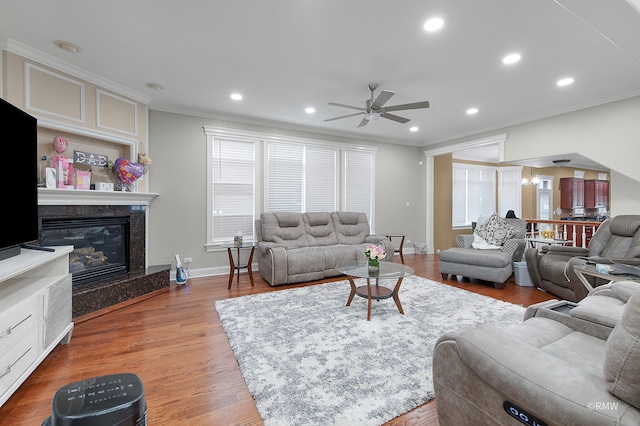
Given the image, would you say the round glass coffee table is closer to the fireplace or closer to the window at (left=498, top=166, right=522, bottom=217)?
the fireplace

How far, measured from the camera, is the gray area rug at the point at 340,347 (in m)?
1.69

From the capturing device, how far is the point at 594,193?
8.77 meters

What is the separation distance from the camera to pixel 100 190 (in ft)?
11.1

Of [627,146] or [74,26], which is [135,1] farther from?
[627,146]

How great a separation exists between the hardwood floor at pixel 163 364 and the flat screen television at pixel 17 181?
0.94 m

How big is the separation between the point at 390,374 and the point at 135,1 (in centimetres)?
329

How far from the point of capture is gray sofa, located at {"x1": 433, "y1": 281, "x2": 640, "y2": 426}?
33.3 inches

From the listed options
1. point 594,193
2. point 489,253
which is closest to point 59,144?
point 489,253

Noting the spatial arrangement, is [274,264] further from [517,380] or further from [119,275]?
[517,380]

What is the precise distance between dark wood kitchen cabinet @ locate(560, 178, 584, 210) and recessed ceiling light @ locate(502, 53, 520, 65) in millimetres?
7518

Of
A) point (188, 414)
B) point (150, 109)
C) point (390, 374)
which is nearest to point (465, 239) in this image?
point (390, 374)

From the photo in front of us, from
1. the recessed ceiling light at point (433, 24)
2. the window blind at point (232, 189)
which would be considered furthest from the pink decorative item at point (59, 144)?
the recessed ceiling light at point (433, 24)

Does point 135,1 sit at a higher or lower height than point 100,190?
higher

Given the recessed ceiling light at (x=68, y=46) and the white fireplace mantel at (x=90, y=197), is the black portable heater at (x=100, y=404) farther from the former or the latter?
the recessed ceiling light at (x=68, y=46)
